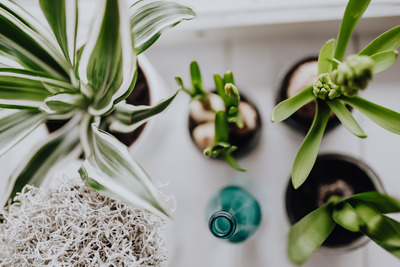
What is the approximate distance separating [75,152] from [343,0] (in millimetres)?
568

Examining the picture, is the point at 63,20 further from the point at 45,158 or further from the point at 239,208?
the point at 239,208

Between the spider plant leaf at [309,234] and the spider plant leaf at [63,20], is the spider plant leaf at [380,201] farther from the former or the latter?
the spider plant leaf at [63,20]

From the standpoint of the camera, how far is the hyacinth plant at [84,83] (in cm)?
47

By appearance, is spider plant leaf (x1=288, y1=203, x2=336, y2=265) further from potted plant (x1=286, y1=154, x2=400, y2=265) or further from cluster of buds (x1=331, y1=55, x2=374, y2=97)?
cluster of buds (x1=331, y1=55, x2=374, y2=97)

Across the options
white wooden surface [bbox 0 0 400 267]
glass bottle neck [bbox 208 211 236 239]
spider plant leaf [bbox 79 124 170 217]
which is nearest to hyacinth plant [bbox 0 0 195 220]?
spider plant leaf [bbox 79 124 170 217]

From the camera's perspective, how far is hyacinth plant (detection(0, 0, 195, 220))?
18.5 inches

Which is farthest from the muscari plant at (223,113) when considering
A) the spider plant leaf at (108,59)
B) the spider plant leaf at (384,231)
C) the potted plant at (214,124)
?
the spider plant leaf at (384,231)

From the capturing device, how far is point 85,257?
51 centimetres

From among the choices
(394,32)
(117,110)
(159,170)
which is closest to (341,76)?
(394,32)

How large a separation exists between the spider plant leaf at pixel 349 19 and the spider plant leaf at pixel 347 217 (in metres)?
0.21

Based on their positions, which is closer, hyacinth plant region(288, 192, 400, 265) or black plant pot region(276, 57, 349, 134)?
hyacinth plant region(288, 192, 400, 265)

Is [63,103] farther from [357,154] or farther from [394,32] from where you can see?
[357,154]

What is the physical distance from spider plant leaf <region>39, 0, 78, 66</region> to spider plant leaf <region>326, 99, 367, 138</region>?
0.39m

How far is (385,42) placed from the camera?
20.2 inches
